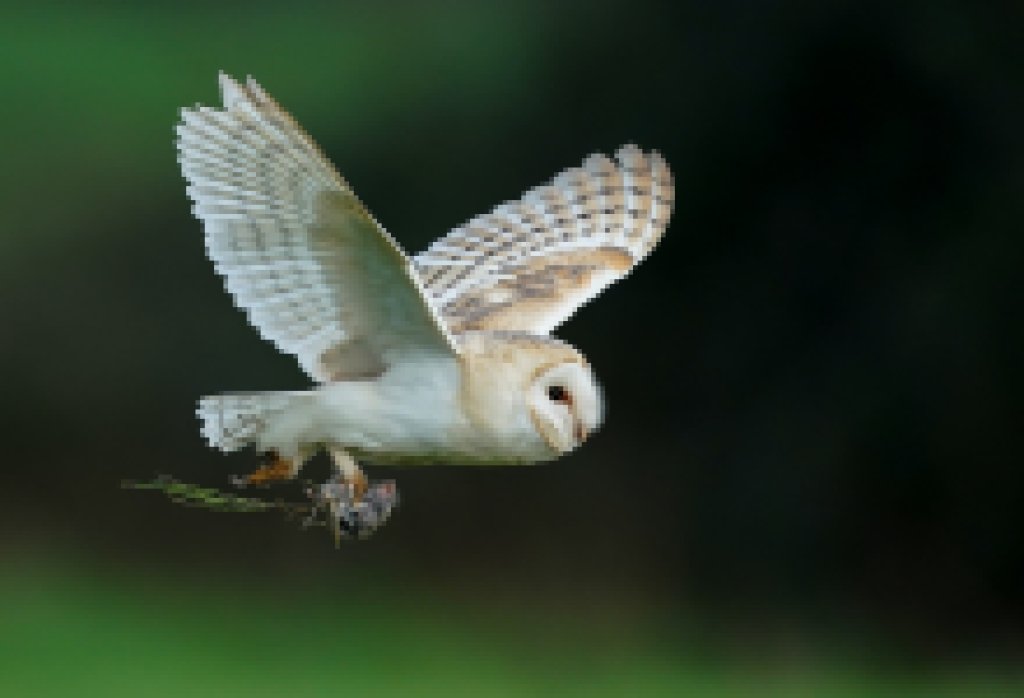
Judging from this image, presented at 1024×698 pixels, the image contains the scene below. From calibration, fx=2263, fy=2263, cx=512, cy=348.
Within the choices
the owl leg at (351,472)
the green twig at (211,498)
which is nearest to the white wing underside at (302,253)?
the owl leg at (351,472)

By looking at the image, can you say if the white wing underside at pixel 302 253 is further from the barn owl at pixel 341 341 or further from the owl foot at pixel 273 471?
the owl foot at pixel 273 471

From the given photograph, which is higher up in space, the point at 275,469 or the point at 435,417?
the point at 435,417

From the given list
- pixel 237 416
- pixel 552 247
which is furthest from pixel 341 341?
pixel 552 247

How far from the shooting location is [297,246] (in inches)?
138

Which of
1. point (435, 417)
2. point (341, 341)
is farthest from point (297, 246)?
point (435, 417)

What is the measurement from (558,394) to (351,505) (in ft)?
1.20

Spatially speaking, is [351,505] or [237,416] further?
[237,416]

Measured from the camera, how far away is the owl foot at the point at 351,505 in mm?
3498

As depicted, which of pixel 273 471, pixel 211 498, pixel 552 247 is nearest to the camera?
pixel 211 498

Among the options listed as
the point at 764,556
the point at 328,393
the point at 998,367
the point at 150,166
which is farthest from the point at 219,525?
the point at 328,393

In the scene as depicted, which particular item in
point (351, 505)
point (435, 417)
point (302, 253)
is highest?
point (302, 253)

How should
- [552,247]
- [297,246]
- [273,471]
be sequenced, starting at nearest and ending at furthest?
[297,246]
[273,471]
[552,247]

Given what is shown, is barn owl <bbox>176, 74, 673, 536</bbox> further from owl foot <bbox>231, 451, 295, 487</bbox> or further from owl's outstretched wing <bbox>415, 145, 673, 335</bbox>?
owl's outstretched wing <bbox>415, 145, 673, 335</bbox>

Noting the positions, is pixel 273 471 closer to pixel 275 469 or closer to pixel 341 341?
pixel 275 469
